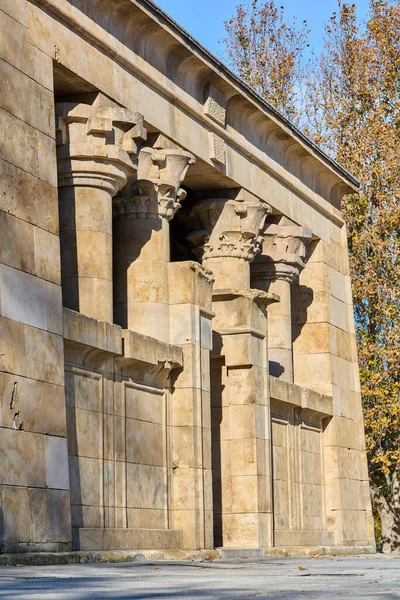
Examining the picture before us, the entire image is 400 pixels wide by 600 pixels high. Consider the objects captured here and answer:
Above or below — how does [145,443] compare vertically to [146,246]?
below

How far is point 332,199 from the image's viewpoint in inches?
1132

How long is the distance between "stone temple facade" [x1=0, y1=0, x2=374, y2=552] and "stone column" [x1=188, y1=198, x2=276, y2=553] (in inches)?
1.4

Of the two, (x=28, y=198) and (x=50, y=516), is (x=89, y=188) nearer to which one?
(x=28, y=198)

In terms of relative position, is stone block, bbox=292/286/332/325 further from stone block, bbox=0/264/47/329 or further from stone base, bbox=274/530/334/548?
stone block, bbox=0/264/47/329

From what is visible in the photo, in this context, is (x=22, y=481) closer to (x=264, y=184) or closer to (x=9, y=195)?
(x=9, y=195)

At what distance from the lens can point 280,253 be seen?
25.5 meters

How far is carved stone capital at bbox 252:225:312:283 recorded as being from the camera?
25453 mm

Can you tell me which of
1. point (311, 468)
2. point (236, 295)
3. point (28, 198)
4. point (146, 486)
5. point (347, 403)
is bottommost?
point (146, 486)

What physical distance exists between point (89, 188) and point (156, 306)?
2457mm

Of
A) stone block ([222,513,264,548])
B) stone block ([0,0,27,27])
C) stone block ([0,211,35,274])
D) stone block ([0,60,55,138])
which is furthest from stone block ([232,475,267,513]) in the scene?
stone block ([0,0,27,27])

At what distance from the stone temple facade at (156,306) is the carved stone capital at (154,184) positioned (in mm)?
26

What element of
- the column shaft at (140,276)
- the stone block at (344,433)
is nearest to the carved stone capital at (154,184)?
the column shaft at (140,276)

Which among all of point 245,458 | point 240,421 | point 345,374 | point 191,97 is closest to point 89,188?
point 191,97

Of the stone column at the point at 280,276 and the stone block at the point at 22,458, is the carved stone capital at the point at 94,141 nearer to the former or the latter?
the stone block at the point at 22,458
